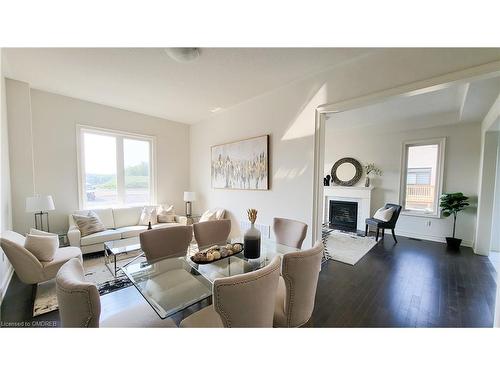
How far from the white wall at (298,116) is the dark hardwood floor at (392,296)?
2.76 feet

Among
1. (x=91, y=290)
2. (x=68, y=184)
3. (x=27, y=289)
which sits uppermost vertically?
(x=68, y=184)

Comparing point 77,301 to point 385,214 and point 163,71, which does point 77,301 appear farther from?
point 385,214

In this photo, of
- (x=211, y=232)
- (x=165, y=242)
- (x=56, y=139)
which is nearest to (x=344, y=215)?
(x=211, y=232)

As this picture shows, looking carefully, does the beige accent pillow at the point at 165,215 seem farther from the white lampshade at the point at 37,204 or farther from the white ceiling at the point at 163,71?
the white ceiling at the point at 163,71

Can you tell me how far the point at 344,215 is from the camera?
5.22 m

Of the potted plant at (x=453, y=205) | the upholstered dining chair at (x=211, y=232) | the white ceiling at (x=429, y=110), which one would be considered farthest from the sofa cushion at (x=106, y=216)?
the potted plant at (x=453, y=205)

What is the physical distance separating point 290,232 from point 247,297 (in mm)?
1418

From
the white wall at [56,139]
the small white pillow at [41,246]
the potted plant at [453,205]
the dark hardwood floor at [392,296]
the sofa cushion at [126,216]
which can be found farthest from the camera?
the sofa cushion at [126,216]

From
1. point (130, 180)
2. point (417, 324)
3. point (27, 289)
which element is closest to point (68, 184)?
point (130, 180)

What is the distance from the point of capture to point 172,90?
119 inches

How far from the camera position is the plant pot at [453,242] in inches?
144

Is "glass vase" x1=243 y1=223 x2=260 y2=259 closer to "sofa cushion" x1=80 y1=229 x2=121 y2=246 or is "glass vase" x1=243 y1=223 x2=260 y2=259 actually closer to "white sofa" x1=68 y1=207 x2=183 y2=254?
"white sofa" x1=68 y1=207 x2=183 y2=254
